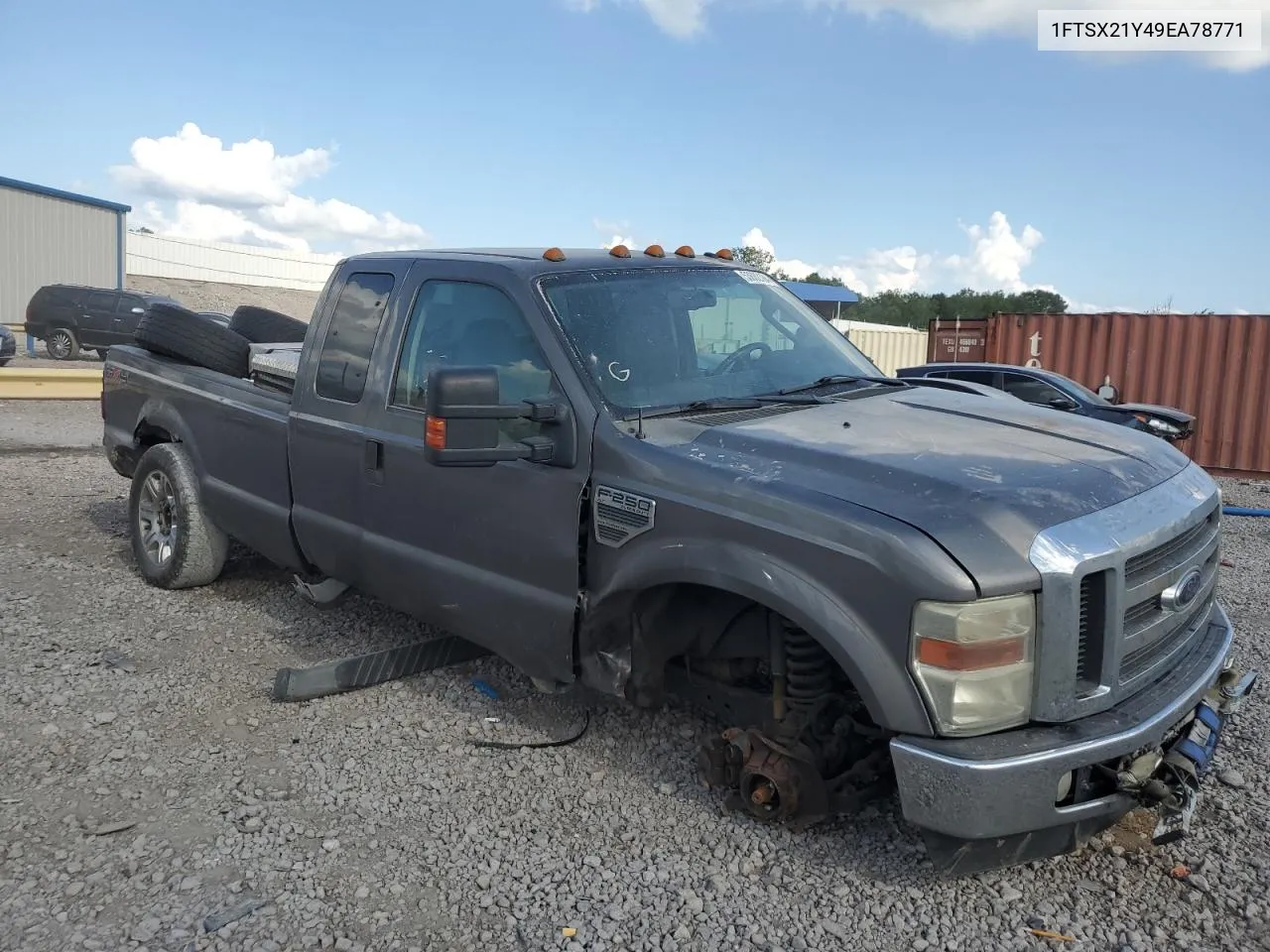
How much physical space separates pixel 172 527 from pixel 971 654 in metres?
4.72

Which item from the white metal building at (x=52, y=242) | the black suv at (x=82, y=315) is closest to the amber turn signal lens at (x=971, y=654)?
the black suv at (x=82, y=315)

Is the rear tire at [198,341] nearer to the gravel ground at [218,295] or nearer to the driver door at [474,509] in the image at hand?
the driver door at [474,509]

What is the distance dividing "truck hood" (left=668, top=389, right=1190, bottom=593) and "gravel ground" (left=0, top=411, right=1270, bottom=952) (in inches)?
44.9

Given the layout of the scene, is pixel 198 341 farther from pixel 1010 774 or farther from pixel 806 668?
pixel 1010 774

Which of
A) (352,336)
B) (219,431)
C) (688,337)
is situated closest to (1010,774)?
(688,337)

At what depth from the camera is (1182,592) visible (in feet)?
10.1

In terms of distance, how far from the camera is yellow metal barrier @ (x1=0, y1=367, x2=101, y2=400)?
14.0 m

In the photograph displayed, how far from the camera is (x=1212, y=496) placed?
11.3 feet

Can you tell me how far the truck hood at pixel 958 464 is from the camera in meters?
2.70

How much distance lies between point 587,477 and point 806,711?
1.02 meters

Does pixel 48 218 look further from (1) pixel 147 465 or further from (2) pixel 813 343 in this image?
(2) pixel 813 343

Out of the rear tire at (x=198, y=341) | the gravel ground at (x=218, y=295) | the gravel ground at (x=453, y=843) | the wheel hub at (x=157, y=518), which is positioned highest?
the gravel ground at (x=218, y=295)

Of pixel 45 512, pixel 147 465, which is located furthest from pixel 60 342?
pixel 147 465

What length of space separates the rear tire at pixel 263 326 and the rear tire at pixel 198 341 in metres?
0.60
